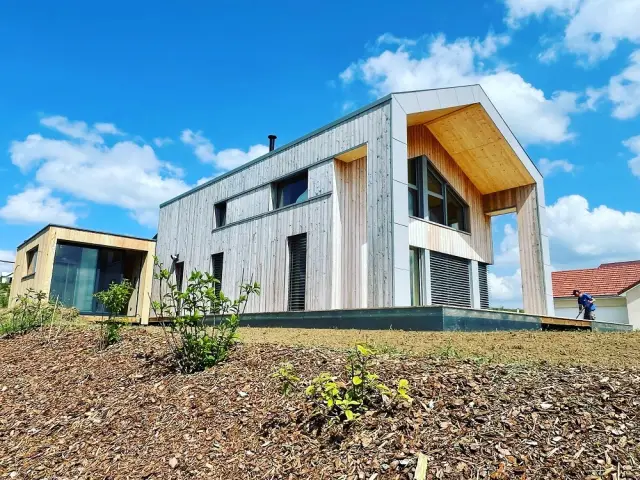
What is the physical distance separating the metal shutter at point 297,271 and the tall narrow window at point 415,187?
309 centimetres

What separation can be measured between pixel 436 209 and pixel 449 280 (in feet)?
6.74

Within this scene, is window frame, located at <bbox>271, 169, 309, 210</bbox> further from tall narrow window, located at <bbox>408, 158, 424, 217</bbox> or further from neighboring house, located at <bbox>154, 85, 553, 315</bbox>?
tall narrow window, located at <bbox>408, 158, 424, 217</bbox>

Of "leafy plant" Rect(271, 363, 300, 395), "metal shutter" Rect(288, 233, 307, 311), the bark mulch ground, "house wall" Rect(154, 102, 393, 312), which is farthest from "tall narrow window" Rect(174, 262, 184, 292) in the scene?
"leafy plant" Rect(271, 363, 300, 395)

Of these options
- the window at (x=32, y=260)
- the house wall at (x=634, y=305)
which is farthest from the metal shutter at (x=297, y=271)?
the house wall at (x=634, y=305)

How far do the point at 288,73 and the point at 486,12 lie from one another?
4.70 metres

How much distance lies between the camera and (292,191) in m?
12.1

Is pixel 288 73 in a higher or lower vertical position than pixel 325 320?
higher

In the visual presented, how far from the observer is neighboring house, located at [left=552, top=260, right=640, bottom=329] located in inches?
866

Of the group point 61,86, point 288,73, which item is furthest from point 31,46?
point 288,73

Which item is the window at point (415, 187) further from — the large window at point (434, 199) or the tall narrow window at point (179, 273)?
the tall narrow window at point (179, 273)

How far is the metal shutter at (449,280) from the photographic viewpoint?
11953 millimetres

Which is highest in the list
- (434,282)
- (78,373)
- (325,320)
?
(434,282)

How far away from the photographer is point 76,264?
15.8 m

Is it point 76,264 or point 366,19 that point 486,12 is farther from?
point 76,264
